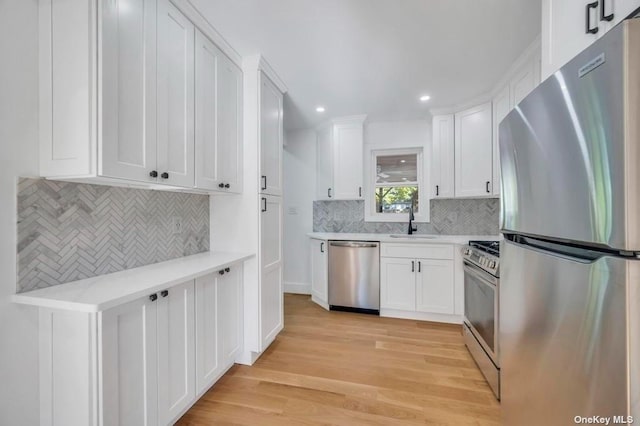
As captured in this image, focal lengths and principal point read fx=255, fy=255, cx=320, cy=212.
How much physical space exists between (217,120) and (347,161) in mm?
2049

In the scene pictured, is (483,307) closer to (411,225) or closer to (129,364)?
(411,225)

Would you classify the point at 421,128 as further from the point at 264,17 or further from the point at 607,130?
the point at 607,130

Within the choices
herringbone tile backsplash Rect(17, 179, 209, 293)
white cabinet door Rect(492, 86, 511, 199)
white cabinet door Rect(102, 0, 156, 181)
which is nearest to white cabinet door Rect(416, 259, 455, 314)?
white cabinet door Rect(492, 86, 511, 199)

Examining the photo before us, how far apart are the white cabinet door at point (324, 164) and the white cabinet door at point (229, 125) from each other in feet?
5.70

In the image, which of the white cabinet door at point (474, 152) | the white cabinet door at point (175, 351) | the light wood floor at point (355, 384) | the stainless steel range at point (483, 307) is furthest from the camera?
the white cabinet door at point (474, 152)

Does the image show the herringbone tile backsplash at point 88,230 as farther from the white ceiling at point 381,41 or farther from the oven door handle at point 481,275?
the oven door handle at point 481,275

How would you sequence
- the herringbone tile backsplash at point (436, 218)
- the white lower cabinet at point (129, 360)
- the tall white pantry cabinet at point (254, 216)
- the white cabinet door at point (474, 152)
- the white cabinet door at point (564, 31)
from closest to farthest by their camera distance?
the white cabinet door at point (564, 31), the white lower cabinet at point (129, 360), the tall white pantry cabinet at point (254, 216), the white cabinet door at point (474, 152), the herringbone tile backsplash at point (436, 218)

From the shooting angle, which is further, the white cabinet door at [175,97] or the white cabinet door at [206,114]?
the white cabinet door at [206,114]

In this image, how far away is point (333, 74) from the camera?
93.4 inches

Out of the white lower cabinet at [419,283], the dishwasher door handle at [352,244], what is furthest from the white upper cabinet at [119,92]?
the white lower cabinet at [419,283]

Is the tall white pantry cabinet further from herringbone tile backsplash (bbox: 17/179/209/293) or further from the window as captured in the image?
the window

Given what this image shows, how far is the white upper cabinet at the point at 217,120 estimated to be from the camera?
1695 millimetres

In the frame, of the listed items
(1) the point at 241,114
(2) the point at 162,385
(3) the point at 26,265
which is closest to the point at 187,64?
(1) the point at 241,114

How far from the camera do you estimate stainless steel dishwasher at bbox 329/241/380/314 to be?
10.3 ft
